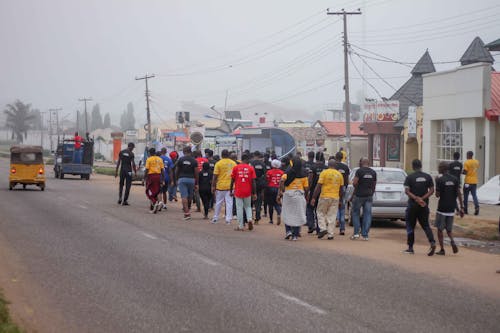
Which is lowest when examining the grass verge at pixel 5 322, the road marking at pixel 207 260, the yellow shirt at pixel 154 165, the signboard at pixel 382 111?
the road marking at pixel 207 260

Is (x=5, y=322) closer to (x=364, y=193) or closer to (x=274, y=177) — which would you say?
(x=364, y=193)

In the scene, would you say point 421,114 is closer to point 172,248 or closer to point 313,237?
point 313,237

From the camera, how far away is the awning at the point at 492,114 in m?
30.7

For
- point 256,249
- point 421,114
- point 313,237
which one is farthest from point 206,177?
point 421,114

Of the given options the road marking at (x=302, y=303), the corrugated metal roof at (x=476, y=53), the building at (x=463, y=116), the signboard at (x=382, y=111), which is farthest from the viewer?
the corrugated metal roof at (x=476, y=53)

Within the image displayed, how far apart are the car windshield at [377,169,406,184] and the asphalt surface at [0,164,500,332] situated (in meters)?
5.05

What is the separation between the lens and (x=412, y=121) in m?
41.2

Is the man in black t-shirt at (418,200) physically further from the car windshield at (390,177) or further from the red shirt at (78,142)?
the red shirt at (78,142)

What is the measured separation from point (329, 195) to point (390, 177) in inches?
186

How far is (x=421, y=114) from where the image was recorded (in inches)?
1587

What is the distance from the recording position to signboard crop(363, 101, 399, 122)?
4616cm

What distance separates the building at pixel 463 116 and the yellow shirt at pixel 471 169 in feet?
28.6

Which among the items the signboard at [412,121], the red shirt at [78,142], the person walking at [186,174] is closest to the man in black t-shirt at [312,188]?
the person walking at [186,174]

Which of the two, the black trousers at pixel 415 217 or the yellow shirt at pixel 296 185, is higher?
the yellow shirt at pixel 296 185
